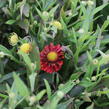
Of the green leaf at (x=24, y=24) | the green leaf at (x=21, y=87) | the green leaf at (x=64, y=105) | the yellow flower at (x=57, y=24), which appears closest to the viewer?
the green leaf at (x=21, y=87)

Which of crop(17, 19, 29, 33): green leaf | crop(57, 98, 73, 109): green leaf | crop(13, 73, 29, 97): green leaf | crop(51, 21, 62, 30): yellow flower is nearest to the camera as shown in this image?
crop(13, 73, 29, 97): green leaf

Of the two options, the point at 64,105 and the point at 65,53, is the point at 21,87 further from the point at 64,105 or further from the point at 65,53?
the point at 65,53

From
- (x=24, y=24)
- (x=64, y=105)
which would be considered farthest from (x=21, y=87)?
Result: (x=24, y=24)

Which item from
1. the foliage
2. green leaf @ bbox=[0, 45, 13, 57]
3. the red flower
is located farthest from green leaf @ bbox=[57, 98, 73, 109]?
green leaf @ bbox=[0, 45, 13, 57]

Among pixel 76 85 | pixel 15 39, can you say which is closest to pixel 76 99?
pixel 76 85

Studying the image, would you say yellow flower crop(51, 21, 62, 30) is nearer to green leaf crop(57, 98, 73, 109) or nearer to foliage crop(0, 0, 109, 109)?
foliage crop(0, 0, 109, 109)

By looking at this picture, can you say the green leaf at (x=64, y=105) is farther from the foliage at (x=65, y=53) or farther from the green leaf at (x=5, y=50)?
the green leaf at (x=5, y=50)

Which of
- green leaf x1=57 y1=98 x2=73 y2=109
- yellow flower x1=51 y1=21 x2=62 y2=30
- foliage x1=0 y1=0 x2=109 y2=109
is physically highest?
yellow flower x1=51 y1=21 x2=62 y2=30

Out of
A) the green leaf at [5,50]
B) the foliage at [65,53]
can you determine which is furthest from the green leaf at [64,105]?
the green leaf at [5,50]

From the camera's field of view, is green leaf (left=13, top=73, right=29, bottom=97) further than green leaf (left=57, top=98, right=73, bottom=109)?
No
